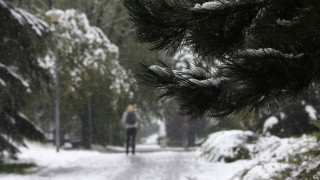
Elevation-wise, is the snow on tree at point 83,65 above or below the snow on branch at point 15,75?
above

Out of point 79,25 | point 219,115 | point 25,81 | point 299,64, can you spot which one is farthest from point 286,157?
point 79,25

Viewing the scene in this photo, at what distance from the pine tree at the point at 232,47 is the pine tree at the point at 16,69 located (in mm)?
5475

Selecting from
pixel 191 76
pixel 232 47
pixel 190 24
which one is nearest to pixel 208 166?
pixel 191 76

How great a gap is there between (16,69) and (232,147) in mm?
5127

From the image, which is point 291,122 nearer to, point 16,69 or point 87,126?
point 16,69

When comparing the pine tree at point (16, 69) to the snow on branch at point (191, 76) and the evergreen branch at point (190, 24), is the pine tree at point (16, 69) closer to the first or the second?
the evergreen branch at point (190, 24)

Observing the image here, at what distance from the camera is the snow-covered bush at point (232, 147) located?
31.3 ft

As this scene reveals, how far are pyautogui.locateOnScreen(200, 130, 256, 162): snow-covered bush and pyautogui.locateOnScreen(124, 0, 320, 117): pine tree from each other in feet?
21.4

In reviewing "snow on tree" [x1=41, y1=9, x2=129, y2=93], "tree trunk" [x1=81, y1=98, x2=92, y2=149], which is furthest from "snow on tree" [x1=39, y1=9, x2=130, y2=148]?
"tree trunk" [x1=81, y1=98, x2=92, y2=149]

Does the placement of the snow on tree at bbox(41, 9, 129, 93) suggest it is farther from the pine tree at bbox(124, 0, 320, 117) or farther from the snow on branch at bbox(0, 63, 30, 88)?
the pine tree at bbox(124, 0, 320, 117)

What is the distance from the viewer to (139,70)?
10.2 feet

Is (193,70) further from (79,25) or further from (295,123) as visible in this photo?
(79,25)

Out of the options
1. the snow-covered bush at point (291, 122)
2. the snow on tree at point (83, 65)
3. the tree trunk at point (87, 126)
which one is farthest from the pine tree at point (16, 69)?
the tree trunk at point (87, 126)

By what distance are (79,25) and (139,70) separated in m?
15.2
